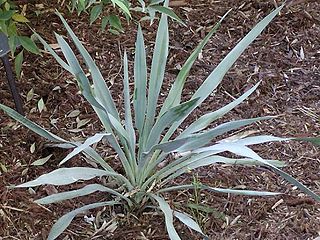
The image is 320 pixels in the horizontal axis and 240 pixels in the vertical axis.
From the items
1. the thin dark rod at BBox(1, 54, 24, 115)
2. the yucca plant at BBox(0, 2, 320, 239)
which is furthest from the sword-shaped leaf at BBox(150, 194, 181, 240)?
the thin dark rod at BBox(1, 54, 24, 115)

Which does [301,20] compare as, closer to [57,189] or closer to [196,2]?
[196,2]

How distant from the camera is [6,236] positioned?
6.90 feet

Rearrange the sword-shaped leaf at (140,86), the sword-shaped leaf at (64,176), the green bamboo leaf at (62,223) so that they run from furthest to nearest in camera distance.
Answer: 1. the sword-shaped leaf at (140,86)
2. the green bamboo leaf at (62,223)
3. the sword-shaped leaf at (64,176)

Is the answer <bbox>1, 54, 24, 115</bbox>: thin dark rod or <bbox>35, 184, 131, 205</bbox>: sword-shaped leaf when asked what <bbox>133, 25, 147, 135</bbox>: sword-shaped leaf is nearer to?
<bbox>35, 184, 131, 205</bbox>: sword-shaped leaf

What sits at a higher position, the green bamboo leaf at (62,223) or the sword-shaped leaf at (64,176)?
the sword-shaped leaf at (64,176)

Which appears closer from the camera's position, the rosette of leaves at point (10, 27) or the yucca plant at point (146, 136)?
the yucca plant at point (146, 136)

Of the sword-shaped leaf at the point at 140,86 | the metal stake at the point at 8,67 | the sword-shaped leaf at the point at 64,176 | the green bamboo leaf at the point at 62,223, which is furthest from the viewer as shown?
the metal stake at the point at 8,67

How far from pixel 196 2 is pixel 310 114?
83cm

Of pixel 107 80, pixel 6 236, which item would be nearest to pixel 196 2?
pixel 107 80

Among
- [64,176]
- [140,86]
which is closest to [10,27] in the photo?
[140,86]

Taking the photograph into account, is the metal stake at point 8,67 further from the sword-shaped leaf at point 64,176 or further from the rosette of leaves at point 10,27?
the sword-shaped leaf at point 64,176

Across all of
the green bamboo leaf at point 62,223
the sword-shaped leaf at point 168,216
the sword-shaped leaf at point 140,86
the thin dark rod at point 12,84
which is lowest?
the green bamboo leaf at point 62,223

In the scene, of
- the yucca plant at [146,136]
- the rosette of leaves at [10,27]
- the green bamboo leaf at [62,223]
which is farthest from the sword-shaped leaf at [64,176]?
the rosette of leaves at [10,27]

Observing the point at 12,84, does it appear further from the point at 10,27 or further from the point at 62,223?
the point at 62,223
